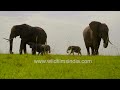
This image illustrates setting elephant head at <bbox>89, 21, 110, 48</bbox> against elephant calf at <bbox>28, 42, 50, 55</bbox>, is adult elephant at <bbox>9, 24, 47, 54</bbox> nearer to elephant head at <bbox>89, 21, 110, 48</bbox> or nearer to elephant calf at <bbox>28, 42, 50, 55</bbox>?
elephant calf at <bbox>28, 42, 50, 55</bbox>

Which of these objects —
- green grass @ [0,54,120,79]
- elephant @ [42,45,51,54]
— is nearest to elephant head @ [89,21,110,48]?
green grass @ [0,54,120,79]

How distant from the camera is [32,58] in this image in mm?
9969

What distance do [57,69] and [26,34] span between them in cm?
283

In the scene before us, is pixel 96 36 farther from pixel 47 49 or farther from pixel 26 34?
pixel 26 34

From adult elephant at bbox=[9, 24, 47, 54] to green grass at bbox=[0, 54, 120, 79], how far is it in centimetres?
69

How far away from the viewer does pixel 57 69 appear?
965 cm

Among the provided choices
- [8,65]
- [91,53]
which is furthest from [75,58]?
[8,65]

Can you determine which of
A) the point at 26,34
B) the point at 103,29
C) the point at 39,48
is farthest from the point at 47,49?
the point at 26,34

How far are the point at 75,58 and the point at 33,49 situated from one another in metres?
1.52

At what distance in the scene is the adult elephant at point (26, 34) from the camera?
10506 millimetres

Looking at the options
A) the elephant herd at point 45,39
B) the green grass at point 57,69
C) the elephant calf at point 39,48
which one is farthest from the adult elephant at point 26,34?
the green grass at point 57,69

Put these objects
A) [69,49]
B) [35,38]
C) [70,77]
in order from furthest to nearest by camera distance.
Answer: [35,38] < [69,49] < [70,77]
